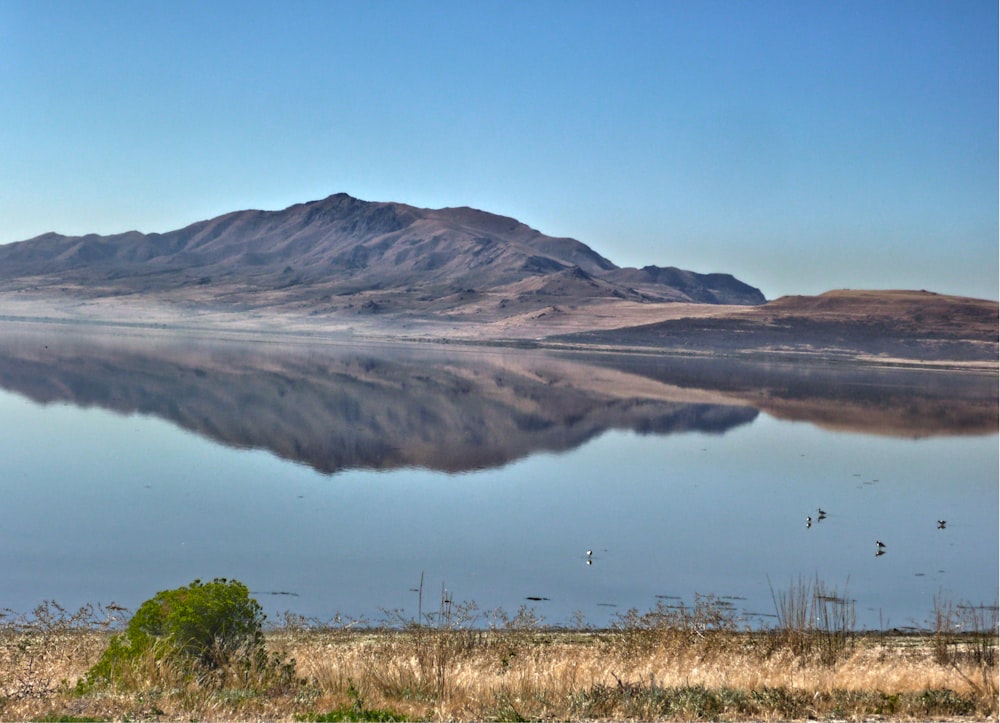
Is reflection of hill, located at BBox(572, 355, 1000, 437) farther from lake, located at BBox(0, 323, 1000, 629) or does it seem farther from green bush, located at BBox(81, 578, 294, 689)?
green bush, located at BBox(81, 578, 294, 689)

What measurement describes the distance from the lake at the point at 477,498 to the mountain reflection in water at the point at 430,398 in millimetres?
226

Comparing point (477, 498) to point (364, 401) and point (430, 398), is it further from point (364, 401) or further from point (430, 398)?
point (430, 398)

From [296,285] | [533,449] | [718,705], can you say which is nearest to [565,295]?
[296,285]

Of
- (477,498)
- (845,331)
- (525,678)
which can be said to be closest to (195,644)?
(525,678)

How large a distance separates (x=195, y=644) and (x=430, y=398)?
3371 cm

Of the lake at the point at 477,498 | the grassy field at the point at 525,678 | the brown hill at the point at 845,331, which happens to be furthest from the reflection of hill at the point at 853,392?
the grassy field at the point at 525,678

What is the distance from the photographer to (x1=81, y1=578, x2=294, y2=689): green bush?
25.9 feet

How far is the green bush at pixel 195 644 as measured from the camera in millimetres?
7895

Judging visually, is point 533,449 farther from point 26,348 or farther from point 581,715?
point 26,348

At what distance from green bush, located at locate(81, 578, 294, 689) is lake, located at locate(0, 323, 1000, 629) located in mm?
3955

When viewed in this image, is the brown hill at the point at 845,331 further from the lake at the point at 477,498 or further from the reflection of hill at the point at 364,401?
the lake at the point at 477,498

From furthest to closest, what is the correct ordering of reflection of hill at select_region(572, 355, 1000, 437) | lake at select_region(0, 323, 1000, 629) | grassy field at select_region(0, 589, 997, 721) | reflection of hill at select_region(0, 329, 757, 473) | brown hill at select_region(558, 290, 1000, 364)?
1. brown hill at select_region(558, 290, 1000, 364)
2. reflection of hill at select_region(572, 355, 1000, 437)
3. reflection of hill at select_region(0, 329, 757, 473)
4. lake at select_region(0, 323, 1000, 629)
5. grassy field at select_region(0, 589, 997, 721)

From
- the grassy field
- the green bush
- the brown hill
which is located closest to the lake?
the grassy field

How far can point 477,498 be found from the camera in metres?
21.7
